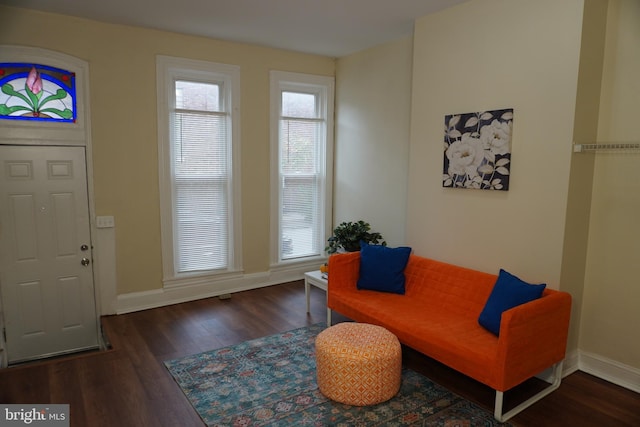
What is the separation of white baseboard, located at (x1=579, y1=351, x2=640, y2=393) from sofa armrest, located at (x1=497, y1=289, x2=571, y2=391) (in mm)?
449

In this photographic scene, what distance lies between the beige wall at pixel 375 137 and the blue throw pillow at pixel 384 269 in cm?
80

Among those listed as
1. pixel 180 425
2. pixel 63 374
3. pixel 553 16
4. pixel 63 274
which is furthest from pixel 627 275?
pixel 63 274

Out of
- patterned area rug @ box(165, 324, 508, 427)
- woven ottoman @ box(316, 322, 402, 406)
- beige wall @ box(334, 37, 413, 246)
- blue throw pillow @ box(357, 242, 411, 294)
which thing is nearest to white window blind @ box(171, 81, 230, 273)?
beige wall @ box(334, 37, 413, 246)

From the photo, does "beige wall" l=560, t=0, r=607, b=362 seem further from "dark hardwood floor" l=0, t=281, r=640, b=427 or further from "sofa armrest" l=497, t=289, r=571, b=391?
"dark hardwood floor" l=0, t=281, r=640, b=427

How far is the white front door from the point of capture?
3.76m

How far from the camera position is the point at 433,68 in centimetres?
368

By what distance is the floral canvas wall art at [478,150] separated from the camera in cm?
315

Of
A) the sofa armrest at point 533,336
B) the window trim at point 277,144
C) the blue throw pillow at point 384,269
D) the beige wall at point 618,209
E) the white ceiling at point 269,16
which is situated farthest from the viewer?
the window trim at point 277,144

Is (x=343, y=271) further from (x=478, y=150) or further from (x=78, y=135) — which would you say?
(x=78, y=135)

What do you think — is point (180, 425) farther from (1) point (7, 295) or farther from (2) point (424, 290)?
(1) point (7, 295)

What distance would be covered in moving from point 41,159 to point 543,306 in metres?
4.17

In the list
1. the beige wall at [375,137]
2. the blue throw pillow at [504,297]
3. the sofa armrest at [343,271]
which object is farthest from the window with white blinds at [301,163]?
the blue throw pillow at [504,297]

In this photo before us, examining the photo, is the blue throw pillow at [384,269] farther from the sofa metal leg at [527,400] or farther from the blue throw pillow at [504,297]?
the sofa metal leg at [527,400]

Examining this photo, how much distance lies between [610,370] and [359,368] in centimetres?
187
